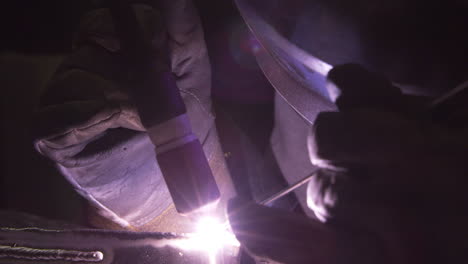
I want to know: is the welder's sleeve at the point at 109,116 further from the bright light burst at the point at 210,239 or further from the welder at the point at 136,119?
the bright light burst at the point at 210,239

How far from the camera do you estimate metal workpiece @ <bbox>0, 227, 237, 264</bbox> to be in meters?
0.85

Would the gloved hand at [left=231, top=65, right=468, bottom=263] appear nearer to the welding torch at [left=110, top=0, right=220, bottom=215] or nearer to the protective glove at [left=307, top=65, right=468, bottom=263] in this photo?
the protective glove at [left=307, top=65, right=468, bottom=263]

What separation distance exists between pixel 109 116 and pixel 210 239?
514mm

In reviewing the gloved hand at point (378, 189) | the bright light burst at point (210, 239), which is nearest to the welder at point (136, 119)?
the bright light burst at point (210, 239)

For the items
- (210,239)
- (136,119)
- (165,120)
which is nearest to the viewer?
(165,120)

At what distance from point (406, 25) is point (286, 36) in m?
0.30

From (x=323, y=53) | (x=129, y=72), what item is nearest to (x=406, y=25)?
(x=323, y=53)

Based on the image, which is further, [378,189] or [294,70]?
[294,70]

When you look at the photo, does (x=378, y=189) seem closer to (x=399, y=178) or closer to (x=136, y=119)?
(x=399, y=178)

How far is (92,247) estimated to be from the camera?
87cm

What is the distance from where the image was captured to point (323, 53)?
0.81m

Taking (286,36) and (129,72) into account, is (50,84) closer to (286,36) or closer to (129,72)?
(129,72)

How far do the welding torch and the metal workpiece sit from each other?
198 millimetres

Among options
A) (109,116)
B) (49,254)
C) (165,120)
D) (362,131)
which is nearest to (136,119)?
(109,116)
